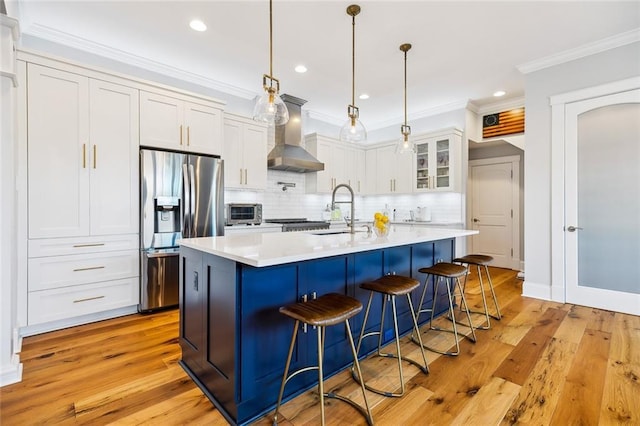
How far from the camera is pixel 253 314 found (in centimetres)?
164

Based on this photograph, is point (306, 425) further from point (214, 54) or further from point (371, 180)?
point (371, 180)

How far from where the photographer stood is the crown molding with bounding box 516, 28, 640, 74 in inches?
125

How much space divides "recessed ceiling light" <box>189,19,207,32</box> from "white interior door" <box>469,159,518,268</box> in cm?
537

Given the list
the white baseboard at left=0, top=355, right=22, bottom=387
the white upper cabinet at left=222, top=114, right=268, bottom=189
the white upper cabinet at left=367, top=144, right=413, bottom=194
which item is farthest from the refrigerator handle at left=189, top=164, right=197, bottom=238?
the white upper cabinet at left=367, top=144, right=413, bottom=194

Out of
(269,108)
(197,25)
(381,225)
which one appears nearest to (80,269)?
(269,108)

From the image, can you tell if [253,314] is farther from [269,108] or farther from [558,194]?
[558,194]

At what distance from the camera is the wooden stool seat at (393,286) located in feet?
6.31

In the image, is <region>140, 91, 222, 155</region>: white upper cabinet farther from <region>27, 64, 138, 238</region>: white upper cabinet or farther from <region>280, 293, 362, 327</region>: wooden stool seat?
<region>280, 293, 362, 327</region>: wooden stool seat

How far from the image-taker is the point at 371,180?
615cm

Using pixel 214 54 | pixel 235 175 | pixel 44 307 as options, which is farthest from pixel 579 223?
pixel 44 307

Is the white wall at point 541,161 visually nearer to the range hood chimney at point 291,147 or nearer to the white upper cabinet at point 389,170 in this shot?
the white upper cabinet at point 389,170

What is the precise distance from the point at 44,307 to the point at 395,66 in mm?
4517

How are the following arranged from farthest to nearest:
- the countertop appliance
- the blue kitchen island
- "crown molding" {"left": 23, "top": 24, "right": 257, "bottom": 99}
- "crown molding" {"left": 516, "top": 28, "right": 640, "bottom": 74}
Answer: the countertop appliance, "crown molding" {"left": 516, "top": 28, "right": 640, "bottom": 74}, "crown molding" {"left": 23, "top": 24, "right": 257, "bottom": 99}, the blue kitchen island

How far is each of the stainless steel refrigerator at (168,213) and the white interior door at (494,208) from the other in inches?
202
